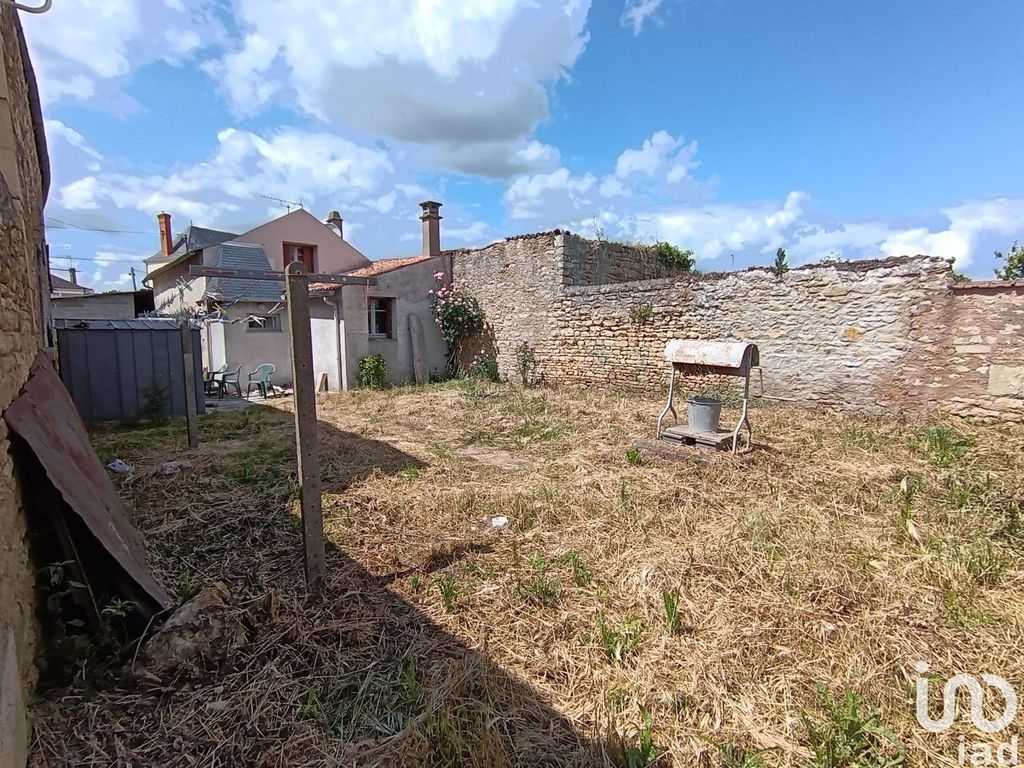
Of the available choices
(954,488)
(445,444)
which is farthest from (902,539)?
(445,444)

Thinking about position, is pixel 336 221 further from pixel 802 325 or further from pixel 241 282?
pixel 802 325

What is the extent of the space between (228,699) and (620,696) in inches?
69.0

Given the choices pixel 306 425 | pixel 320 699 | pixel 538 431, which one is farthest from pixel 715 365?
pixel 320 699

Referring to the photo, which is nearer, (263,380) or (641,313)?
(641,313)

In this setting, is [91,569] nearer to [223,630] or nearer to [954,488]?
[223,630]

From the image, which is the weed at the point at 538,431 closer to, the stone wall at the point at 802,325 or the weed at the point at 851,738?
the stone wall at the point at 802,325

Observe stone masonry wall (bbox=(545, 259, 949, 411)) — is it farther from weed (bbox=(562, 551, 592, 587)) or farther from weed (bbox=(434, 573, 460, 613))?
weed (bbox=(434, 573, 460, 613))

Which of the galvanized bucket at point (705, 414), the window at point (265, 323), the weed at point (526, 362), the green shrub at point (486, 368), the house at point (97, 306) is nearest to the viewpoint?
the galvanized bucket at point (705, 414)

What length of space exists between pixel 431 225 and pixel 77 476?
40.7 feet

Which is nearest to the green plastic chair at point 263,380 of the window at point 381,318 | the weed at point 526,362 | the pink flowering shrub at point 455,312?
the window at point 381,318

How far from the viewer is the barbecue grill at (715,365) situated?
5.64 meters

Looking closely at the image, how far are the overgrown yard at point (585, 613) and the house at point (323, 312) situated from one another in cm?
687

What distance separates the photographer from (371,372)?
12.1 meters

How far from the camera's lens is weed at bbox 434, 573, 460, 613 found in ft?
9.85
